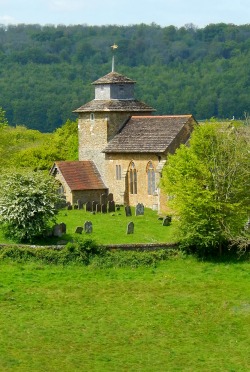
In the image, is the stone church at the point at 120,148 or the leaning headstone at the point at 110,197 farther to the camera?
the leaning headstone at the point at 110,197

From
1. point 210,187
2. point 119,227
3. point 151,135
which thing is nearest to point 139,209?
point 119,227

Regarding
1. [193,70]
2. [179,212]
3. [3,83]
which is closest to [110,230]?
[179,212]

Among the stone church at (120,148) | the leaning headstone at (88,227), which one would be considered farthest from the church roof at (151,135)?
the leaning headstone at (88,227)

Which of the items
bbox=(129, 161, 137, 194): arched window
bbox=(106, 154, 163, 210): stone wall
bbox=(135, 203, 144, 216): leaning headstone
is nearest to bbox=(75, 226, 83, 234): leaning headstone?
bbox=(135, 203, 144, 216): leaning headstone

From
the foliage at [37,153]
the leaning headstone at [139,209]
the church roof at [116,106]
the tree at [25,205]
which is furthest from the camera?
the foliage at [37,153]

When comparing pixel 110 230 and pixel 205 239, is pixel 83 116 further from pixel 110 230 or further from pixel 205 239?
pixel 205 239

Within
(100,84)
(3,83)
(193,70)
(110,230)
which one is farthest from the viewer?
(193,70)

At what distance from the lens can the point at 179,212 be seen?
45875mm

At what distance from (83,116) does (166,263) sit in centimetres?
2176

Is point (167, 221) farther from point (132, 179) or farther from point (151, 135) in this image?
point (132, 179)

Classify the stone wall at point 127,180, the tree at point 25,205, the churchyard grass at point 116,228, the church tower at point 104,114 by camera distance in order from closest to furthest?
1. the tree at point 25,205
2. the churchyard grass at point 116,228
3. the stone wall at point 127,180
4. the church tower at point 104,114

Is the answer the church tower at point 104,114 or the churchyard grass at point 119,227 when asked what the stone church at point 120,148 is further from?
the churchyard grass at point 119,227

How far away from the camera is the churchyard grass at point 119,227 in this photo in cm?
4628

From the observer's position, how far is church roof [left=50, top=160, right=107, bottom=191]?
60062 millimetres
